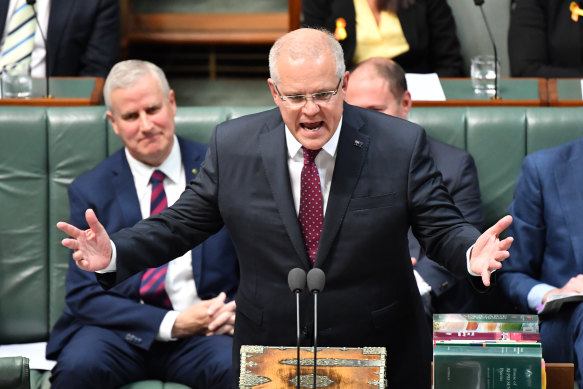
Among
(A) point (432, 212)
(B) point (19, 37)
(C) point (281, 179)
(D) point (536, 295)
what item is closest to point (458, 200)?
Answer: (D) point (536, 295)

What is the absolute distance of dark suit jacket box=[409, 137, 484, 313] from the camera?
108 inches

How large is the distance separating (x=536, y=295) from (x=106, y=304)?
1123 millimetres

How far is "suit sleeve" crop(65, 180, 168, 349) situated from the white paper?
15 cm

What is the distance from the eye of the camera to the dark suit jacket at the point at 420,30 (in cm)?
371

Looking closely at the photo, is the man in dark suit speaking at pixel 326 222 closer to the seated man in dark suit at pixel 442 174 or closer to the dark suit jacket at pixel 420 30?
the seated man in dark suit at pixel 442 174

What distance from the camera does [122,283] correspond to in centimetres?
270

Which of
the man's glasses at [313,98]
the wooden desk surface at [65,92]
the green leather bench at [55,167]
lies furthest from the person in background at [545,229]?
the wooden desk surface at [65,92]

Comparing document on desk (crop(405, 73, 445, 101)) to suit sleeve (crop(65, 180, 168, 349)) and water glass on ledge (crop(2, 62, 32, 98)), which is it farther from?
water glass on ledge (crop(2, 62, 32, 98))

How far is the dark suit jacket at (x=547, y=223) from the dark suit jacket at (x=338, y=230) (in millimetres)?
546

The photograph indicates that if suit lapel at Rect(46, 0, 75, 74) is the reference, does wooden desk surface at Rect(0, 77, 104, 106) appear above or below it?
below

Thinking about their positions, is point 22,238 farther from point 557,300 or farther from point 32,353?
point 557,300

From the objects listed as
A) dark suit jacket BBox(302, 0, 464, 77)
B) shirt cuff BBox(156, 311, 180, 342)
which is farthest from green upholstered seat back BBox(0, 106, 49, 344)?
dark suit jacket BBox(302, 0, 464, 77)

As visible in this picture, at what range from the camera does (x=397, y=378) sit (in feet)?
6.99

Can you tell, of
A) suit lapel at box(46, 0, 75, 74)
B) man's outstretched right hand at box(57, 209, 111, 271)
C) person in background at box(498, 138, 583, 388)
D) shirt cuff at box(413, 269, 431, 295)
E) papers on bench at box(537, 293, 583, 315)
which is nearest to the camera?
man's outstretched right hand at box(57, 209, 111, 271)
